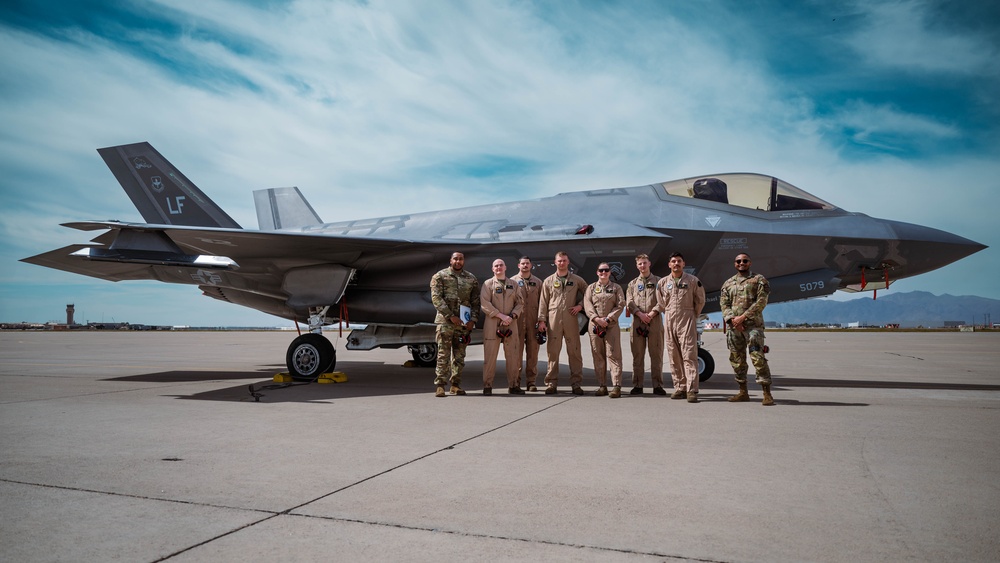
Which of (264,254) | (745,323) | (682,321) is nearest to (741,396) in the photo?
(745,323)

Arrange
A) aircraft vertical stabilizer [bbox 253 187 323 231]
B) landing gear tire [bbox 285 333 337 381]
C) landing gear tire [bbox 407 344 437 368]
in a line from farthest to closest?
aircraft vertical stabilizer [bbox 253 187 323 231], landing gear tire [bbox 407 344 437 368], landing gear tire [bbox 285 333 337 381]

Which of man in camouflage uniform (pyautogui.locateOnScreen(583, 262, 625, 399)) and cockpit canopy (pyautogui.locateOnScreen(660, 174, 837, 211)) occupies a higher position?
cockpit canopy (pyautogui.locateOnScreen(660, 174, 837, 211))

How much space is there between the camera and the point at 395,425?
4.61 m

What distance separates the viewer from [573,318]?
273 inches

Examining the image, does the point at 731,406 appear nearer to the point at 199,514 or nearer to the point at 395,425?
the point at 395,425

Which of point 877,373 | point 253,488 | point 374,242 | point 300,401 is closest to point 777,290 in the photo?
point 877,373

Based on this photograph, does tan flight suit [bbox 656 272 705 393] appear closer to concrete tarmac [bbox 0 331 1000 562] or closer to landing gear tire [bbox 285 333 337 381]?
concrete tarmac [bbox 0 331 1000 562]

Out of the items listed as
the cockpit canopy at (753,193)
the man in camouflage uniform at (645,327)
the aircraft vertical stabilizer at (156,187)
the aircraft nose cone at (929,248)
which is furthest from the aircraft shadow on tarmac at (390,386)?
the aircraft vertical stabilizer at (156,187)

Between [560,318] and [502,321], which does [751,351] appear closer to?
[560,318]

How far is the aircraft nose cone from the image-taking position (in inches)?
288

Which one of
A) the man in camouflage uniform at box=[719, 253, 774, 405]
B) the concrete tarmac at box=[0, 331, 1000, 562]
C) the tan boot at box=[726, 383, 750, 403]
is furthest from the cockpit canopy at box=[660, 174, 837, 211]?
the concrete tarmac at box=[0, 331, 1000, 562]

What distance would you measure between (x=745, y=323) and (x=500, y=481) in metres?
4.04

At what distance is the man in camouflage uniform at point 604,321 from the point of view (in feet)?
21.7

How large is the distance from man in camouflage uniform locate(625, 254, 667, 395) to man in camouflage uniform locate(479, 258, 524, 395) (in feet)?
4.44
